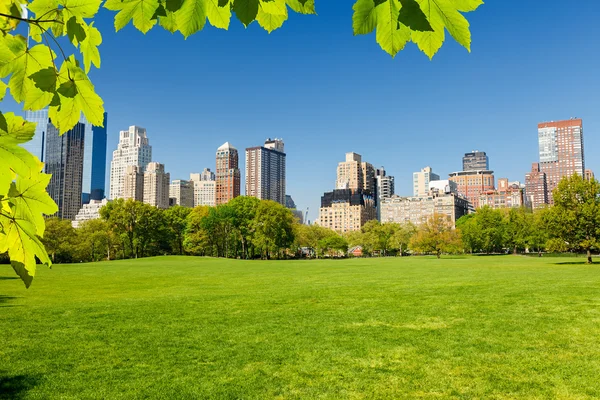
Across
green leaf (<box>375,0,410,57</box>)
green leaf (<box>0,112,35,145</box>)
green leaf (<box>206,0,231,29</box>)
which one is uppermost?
green leaf (<box>206,0,231,29</box>)

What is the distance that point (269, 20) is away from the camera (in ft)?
5.41

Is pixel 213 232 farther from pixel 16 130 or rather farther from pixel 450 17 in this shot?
pixel 450 17

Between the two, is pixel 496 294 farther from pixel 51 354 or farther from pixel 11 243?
pixel 11 243

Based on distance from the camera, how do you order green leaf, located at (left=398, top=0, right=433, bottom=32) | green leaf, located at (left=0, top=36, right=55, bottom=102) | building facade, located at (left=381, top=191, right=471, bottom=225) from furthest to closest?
building facade, located at (left=381, top=191, right=471, bottom=225) < green leaf, located at (left=0, top=36, right=55, bottom=102) < green leaf, located at (left=398, top=0, right=433, bottom=32)

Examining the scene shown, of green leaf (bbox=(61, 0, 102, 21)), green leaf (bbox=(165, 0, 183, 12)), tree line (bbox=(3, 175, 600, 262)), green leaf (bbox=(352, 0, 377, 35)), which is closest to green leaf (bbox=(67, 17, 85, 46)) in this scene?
green leaf (bbox=(61, 0, 102, 21))

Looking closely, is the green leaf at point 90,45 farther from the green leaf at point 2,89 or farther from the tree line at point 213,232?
the tree line at point 213,232

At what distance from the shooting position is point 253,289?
59.1 ft

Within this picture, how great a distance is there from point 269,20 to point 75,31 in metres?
0.75

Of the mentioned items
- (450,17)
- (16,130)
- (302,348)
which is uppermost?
(450,17)

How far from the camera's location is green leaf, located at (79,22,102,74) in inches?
66.9

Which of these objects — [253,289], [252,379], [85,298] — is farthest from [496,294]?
[85,298]

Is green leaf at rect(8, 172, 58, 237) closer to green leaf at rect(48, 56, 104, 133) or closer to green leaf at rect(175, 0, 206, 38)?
green leaf at rect(48, 56, 104, 133)

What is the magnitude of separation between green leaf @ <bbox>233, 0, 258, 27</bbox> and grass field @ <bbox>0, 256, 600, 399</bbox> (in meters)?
5.30

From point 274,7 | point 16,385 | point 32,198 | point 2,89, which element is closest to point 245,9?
point 274,7
